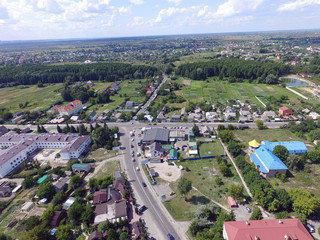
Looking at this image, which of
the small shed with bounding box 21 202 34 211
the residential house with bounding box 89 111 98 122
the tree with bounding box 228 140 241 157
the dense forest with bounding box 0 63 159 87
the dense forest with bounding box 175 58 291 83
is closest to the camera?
the small shed with bounding box 21 202 34 211

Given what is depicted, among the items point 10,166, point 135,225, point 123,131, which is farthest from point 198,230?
point 10,166

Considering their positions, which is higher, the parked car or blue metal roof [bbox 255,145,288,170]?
blue metal roof [bbox 255,145,288,170]

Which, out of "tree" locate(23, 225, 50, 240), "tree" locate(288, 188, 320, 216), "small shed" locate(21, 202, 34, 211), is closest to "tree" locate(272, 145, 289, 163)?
"tree" locate(288, 188, 320, 216)

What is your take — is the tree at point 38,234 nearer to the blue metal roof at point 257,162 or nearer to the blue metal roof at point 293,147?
the blue metal roof at point 257,162

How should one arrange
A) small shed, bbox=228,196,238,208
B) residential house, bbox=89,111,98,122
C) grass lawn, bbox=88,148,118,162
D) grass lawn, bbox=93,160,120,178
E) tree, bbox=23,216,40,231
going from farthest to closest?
residential house, bbox=89,111,98,122 < grass lawn, bbox=88,148,118,162 < grass lawn, bbox=93,160,120,178 < small shed, bbox=228,196,238,208 < tree, bbox=23,216,40,231

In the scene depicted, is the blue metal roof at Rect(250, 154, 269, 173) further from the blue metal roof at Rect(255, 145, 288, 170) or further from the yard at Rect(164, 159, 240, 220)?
the yard at Rect(164, 159, 240, 220)

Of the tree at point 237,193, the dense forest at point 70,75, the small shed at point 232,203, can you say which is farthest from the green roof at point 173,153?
the dense forest at point 70,75

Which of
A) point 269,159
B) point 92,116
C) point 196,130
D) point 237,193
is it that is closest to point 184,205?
point 237,193
